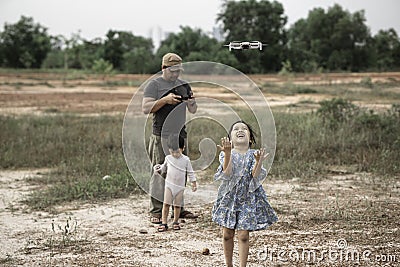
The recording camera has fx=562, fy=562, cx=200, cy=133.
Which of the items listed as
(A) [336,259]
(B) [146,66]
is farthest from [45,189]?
(B) [146,66]

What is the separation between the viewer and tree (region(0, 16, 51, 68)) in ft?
135

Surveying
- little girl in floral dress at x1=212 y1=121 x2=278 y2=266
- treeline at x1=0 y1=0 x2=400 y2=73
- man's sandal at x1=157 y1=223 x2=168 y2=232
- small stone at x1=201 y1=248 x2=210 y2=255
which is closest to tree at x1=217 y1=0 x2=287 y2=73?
treeline at x1=0 y1=0 x2=400 y2=73

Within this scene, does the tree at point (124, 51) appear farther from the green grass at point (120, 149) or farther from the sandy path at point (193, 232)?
the sandy path at point (193, 232)

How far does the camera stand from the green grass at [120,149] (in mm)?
7359

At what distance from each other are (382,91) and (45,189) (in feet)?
52.4

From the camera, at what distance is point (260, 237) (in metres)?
5.21

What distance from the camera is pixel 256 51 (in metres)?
28.3

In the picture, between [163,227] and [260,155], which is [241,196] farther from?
[163,227]

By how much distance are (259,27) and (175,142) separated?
27.2 m

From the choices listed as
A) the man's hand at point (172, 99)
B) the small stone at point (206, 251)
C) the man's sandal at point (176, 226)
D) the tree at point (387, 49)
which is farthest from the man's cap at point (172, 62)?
the tree at point (387, 49)

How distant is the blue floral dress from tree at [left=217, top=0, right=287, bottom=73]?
24.8 meters

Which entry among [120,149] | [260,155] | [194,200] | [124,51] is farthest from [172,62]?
[124,51]

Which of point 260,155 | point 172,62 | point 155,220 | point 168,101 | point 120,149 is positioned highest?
point 172,62

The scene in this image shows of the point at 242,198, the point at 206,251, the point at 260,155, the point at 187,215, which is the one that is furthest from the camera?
the point at 187,215
